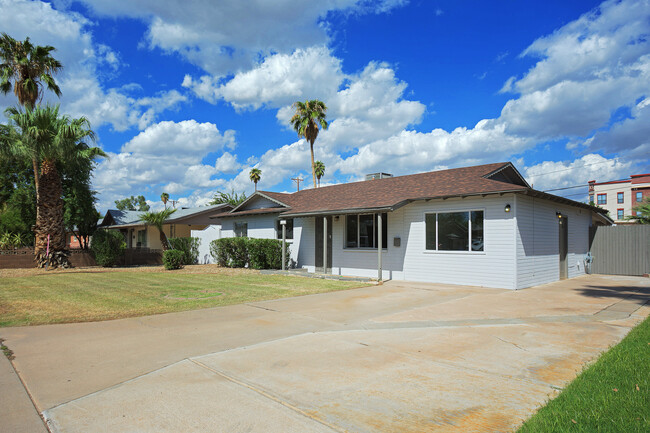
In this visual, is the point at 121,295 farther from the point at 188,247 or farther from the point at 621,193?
the point at 621,193

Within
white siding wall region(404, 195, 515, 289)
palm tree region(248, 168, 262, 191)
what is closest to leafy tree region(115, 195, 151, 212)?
palm tree region(248, 168, 262, 191)

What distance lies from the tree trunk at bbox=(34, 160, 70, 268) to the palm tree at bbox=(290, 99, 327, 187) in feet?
63.3

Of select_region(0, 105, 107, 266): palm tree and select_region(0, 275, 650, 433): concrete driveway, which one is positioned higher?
select_region(0, 105, 107, 266): palm tree

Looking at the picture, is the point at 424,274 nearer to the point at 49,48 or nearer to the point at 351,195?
the point at 351,195

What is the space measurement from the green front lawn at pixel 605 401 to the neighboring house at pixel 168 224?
1057 inches

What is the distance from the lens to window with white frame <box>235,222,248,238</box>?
22.8m

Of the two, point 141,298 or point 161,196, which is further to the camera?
point 161,196

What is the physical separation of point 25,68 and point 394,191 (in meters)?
21.2

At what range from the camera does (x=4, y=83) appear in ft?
71.9

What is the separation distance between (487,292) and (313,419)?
9.72 m

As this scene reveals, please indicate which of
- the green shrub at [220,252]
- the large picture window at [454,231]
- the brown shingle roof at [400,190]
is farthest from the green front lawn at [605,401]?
the green shrub at [220,252]

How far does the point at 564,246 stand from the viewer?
16.2 metres

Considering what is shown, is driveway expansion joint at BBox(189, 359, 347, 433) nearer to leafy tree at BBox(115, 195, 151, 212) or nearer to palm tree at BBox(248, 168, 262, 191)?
palm tree at BBox(248, 168, 262, 191)

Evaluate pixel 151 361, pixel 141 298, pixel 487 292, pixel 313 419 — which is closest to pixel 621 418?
pixel 313 419
